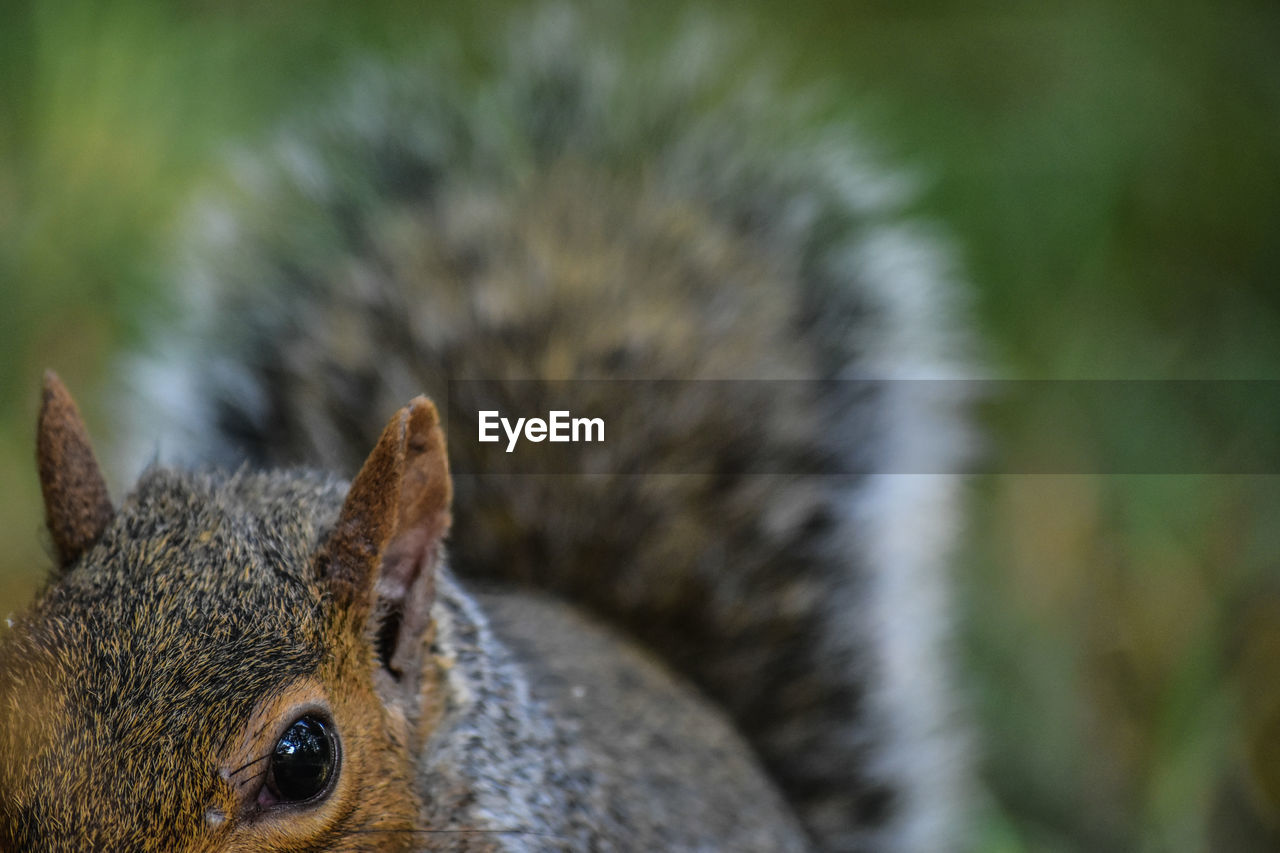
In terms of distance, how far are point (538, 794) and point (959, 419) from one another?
1.04 meters

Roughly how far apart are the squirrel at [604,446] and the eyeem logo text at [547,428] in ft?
0.09

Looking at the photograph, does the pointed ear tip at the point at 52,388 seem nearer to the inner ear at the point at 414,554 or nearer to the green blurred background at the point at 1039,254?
the inner ear at the point at 414,554

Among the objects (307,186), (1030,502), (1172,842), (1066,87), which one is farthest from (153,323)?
(1066,87)

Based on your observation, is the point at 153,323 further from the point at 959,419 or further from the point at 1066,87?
the point at 1066,87

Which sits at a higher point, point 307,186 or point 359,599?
point 307,186

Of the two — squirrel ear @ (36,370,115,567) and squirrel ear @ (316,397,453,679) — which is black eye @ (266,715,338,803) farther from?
squirrel ear @ (36,370,115,567)

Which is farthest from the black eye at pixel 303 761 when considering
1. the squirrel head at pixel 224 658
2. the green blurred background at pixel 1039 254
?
the green blurred background at pixel 1039 254

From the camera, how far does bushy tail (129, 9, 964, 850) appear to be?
1.62m

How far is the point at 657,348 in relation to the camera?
5.56 feet

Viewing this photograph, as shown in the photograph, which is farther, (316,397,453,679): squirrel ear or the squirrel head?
(316,397,453,679): squirrel ear

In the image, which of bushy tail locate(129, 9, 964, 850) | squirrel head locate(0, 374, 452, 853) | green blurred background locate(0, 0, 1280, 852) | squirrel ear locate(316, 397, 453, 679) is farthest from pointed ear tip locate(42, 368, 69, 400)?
green blurred background locate(0, 0, 1280, 852)

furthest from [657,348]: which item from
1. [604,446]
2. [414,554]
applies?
[414,554]

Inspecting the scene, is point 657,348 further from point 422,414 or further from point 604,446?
point 422,414

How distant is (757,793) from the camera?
54.4 inches
